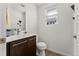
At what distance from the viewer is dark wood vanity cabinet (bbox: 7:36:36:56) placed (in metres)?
1.21

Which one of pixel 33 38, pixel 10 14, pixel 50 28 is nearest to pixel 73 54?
pixel 50 28

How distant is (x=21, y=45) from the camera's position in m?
1.35

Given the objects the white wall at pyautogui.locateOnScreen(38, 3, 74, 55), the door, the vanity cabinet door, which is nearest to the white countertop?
the vanity cabinet door

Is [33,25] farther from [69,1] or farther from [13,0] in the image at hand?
[69,1]

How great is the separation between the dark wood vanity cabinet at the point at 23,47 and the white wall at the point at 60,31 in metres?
0.20

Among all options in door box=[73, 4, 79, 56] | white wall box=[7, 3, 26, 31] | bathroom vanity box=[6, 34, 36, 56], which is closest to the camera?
bathroom vanity box=[6, 34, 36, 56]

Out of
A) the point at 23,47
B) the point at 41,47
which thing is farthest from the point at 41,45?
the point at 23,47

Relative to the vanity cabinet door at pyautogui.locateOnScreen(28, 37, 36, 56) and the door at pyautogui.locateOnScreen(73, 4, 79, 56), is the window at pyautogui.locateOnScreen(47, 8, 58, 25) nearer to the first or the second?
the door at pyautogui.locateOnScreen(73, 4, 79, 56)

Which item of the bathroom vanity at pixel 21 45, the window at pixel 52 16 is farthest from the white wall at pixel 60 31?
the bathroom vanity at pixel 21 45

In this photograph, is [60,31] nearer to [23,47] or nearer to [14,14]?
[23,47]

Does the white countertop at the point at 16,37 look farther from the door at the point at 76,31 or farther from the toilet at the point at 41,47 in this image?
the door at the point at 76,31

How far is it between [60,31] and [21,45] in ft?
2.55

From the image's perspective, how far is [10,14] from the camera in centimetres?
133

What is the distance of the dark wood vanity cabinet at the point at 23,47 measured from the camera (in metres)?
1.21
